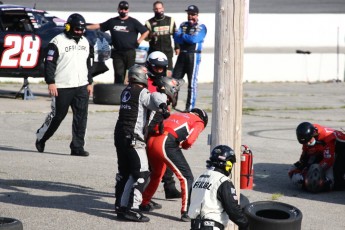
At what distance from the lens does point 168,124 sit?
30.7ft

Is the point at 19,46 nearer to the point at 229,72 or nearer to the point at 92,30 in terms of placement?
the point at 92,30

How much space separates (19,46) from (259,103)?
17.7ft

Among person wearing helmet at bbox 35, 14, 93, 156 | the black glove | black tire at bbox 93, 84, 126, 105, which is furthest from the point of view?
black tire at bbox 93, 84, 126, 105

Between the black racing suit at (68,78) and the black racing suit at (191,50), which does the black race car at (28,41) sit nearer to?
the black racing suit at (191,50)

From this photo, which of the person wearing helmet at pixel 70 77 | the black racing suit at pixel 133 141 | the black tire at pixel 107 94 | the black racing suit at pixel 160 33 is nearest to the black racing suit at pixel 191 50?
the black racing suit at pixel 160 33

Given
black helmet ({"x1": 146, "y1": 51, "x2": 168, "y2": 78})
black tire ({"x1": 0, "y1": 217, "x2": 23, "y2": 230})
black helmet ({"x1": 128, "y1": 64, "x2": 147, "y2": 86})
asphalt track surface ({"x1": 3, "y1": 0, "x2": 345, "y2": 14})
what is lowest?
black tire ({"x1": 0, "y1": 217, "x2": 23, "y2": 230})

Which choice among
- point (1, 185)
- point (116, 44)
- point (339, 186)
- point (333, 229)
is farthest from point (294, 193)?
point (116, 44)

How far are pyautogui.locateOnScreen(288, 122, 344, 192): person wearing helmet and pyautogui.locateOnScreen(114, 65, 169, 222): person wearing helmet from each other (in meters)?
2.41

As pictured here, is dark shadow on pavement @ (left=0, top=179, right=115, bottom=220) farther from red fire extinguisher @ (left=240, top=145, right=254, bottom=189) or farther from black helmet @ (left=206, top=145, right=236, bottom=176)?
black helmet @ (left=206, top=145, right=236, bottom=176)

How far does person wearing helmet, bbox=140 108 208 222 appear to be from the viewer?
9141mm

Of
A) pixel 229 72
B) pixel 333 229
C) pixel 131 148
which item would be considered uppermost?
pixel 229 72

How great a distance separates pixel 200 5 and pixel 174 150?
Answer: 21.6 metres

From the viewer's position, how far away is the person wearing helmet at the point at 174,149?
914 centimetres

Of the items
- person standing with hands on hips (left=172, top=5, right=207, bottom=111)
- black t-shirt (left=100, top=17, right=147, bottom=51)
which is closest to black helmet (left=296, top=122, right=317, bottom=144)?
person standing with hands on hips (left=172, top=5, right=207, bottom=111)
